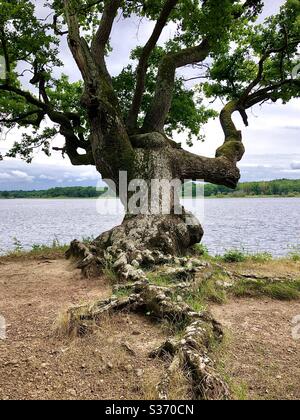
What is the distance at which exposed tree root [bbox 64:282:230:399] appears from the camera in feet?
11.6

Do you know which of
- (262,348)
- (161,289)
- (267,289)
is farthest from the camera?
(267,289)

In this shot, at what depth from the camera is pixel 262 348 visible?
4.70 m

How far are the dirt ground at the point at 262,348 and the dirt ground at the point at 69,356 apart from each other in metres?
1.01

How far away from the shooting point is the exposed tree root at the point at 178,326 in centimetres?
352

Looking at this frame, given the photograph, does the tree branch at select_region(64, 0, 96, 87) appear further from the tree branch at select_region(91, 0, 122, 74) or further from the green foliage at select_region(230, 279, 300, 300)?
the green foliage at select_region(230, 279, 300, 300)

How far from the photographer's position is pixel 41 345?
453cm

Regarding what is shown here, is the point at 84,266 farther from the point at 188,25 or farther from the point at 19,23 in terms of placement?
the point at 19,23

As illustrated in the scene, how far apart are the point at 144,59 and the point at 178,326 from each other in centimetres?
858

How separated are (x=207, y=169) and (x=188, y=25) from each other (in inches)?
180

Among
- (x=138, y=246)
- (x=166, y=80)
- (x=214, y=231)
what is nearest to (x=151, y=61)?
(x=166, y=80)

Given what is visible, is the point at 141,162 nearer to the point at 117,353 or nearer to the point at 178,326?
the point at 178,326

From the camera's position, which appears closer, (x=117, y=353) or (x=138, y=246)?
(x=117, y=353)

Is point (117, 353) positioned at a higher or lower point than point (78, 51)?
lower
